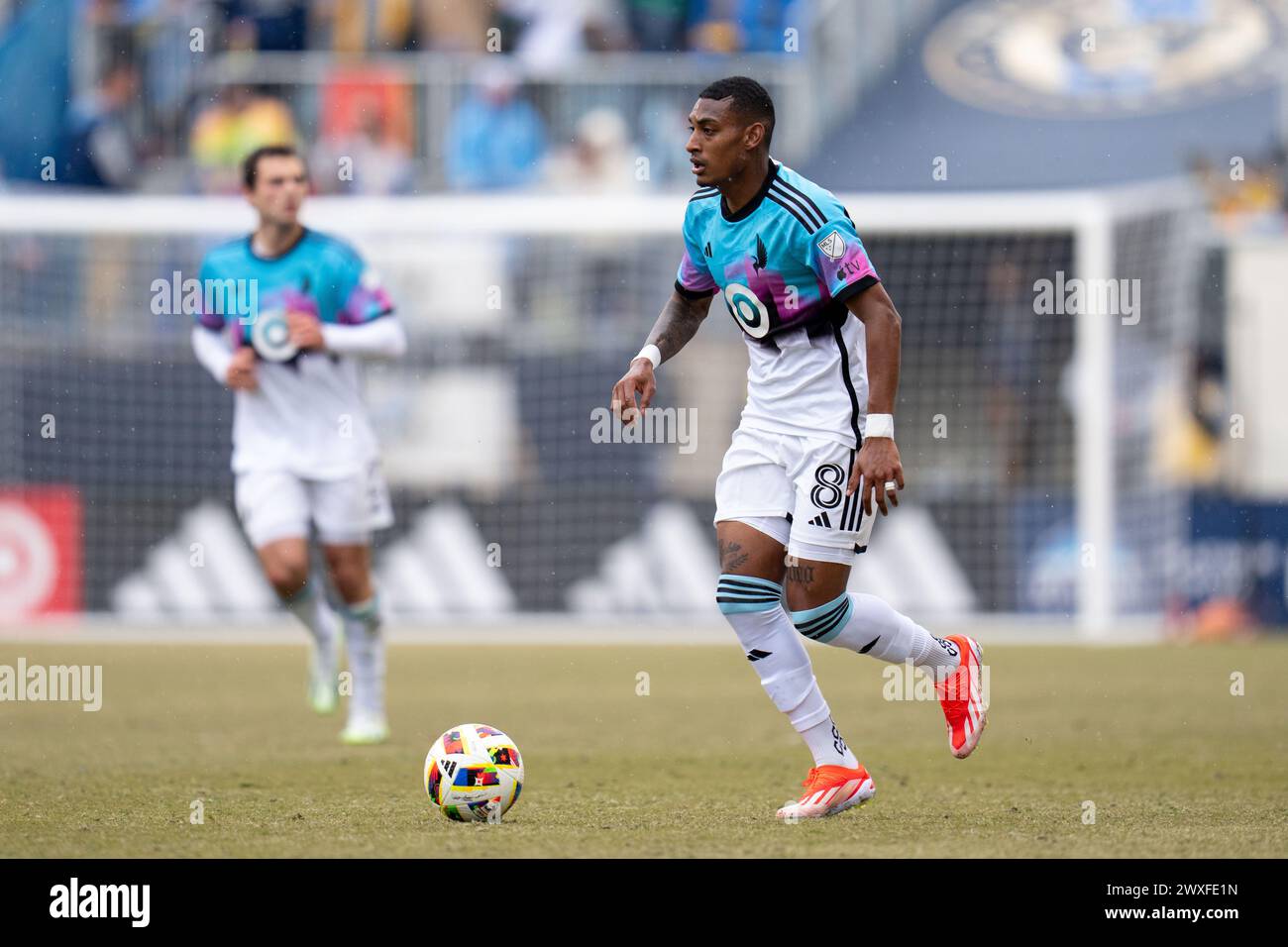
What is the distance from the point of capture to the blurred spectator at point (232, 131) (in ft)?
63.9

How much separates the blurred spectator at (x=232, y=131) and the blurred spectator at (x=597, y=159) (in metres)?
2.70

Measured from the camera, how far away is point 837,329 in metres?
6.57

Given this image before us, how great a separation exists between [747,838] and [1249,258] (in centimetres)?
1460

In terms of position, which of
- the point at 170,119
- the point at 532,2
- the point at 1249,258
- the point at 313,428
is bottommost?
the point at 313,428

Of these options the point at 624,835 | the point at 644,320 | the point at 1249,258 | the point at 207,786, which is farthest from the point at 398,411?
the point at 624,835

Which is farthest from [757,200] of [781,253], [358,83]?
[358,83]

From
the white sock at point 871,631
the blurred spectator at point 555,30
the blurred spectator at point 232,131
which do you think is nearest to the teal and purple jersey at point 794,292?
the white sock at point 871,631

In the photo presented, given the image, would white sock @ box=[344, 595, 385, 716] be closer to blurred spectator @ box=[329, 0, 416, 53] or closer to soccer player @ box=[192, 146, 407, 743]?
soccer player @ box=[192, 146, 407, 743]

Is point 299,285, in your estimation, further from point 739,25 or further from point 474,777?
point 739,25

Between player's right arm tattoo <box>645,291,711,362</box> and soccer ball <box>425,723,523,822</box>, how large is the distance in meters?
1.54

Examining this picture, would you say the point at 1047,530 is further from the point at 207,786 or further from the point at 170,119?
the point at 207,786

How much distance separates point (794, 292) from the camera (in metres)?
6.46

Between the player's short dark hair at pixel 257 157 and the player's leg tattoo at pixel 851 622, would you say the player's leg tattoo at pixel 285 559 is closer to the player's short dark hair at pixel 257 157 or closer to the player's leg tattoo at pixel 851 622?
the player's short dark hair at pixel 257 157

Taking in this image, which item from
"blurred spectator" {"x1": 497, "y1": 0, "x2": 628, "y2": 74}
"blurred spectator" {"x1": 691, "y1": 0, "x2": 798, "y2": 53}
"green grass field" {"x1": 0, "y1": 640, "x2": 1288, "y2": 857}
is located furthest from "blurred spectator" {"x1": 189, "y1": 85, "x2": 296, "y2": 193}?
"green grass field" {"x1": 0, "y1": 640, "x2": 1288, "y2": 857}
